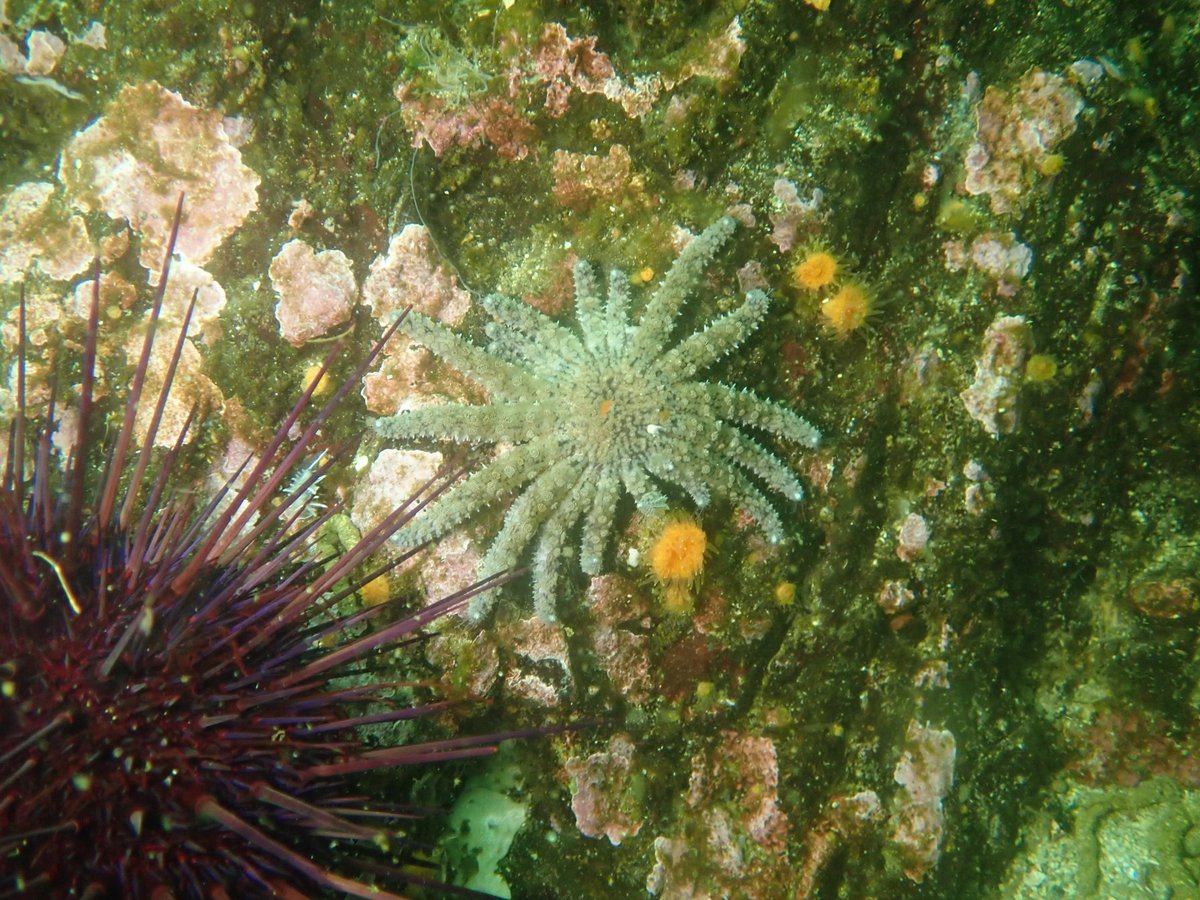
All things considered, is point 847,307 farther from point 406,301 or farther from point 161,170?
point 161,170

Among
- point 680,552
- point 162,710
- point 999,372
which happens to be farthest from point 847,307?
point 162,710

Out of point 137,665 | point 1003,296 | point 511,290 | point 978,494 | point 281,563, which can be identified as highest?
point 1003,296

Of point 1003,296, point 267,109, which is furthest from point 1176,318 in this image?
point 267,109

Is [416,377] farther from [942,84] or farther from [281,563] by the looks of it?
[942,84]

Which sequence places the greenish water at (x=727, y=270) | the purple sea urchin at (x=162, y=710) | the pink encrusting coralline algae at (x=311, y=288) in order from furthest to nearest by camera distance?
the pink encrusting coralline algae at (x=311, y=288), the greenish water at (x=727, y=270), the purple sea urchin at (x=162, y=710)

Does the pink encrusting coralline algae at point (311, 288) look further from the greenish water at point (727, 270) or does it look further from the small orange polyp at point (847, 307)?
the small orange polyp at point (847, 307)

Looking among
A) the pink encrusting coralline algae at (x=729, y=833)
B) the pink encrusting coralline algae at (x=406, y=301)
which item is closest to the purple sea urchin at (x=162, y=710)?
the pink encrusting coralline algae at (x=406, y=301)

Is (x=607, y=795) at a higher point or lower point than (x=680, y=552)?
lower
